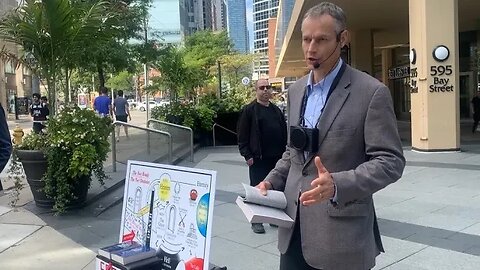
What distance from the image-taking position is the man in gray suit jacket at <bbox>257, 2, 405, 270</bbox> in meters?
2.00

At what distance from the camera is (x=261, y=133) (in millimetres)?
5867

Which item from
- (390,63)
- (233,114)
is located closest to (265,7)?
(390,63)

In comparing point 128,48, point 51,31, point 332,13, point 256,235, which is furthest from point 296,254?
point 128,48

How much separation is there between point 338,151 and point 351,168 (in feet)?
0.31

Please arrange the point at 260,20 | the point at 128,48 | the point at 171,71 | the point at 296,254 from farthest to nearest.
A: the point at 260,20 < the point at 171,71 < the point at 128,48 < the point at 296,254

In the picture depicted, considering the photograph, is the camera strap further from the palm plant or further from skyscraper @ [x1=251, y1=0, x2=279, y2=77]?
skyscraper @ [x1=251, y1=0, x2=279, y2=77]

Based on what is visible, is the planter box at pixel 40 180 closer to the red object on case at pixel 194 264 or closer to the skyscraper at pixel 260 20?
the red object on case at pixel 194 264

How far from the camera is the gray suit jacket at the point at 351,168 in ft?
6.50

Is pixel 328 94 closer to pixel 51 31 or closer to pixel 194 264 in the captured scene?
pixel 194 264

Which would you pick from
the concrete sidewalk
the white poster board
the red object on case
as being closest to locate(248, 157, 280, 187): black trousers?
the concrete sidewalk

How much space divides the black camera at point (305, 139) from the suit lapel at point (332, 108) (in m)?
0.02

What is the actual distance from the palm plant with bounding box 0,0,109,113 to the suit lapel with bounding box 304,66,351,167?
5821 mm

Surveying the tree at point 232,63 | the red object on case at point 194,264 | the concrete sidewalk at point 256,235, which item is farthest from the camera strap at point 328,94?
the tree at point 232,63

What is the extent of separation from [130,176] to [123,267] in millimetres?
699
